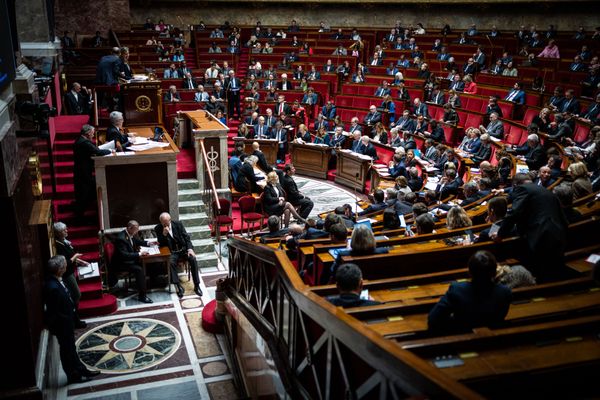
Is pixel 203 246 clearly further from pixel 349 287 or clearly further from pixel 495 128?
pixel 495 128

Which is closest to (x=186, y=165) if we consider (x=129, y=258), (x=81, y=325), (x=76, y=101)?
(x=76, y=101)

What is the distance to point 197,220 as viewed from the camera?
9.43 meters

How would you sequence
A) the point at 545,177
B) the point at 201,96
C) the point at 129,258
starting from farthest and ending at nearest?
the point at 201,96, the point at 129,258, the point at 545,177

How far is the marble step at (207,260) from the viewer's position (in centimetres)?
884

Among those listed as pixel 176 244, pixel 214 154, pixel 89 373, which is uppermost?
pixel 214 154

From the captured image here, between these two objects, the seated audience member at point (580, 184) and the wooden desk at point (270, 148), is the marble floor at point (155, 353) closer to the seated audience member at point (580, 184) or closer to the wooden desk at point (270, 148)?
the seated audience member at point (580, 184)

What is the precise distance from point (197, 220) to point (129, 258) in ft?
6.48

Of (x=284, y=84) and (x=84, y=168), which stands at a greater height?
(x=284, y=84)

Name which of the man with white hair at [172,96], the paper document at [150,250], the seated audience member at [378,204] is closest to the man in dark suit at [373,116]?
the man with white hair at [172,96]

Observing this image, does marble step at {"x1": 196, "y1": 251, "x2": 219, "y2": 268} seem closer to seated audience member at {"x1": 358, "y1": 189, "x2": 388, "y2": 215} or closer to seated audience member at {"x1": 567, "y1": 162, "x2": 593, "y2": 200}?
seated audience member at {"x1": 358, "y1": 189, "x2": 388, "y2": 215}

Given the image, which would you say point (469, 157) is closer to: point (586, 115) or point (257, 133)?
point (586, 115)

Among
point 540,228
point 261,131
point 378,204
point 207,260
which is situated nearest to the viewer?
point 540,228

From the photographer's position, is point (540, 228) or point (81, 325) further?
point (81, 325)

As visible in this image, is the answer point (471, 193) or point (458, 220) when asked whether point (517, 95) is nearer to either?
point (471, 193)
